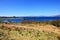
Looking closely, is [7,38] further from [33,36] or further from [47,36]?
A: [47,36]

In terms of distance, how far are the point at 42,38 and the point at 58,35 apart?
87.6 inches

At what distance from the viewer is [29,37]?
1664 cm

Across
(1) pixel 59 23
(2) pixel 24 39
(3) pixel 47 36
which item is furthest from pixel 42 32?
(1) pixel 59 23

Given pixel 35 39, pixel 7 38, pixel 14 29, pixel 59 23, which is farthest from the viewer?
pixel 59 23

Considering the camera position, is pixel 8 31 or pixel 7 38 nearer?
pixel 7 38

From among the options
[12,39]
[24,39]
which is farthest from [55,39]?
[12,39]

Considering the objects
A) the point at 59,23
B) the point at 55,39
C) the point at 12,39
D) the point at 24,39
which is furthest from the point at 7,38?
the point at 59,23

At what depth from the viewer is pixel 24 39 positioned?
1551 cm

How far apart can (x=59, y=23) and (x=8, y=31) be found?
12346 millimetres

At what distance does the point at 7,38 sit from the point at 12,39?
16.5 inches

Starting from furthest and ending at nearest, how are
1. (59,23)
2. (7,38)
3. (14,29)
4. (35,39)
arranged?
(59,23)
(14,29)
(35,39)
(7,38)

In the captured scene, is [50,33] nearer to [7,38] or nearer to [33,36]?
[33,36]

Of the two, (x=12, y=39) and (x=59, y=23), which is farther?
(x=59, y=23)

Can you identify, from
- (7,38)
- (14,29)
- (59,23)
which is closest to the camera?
(7,38)
